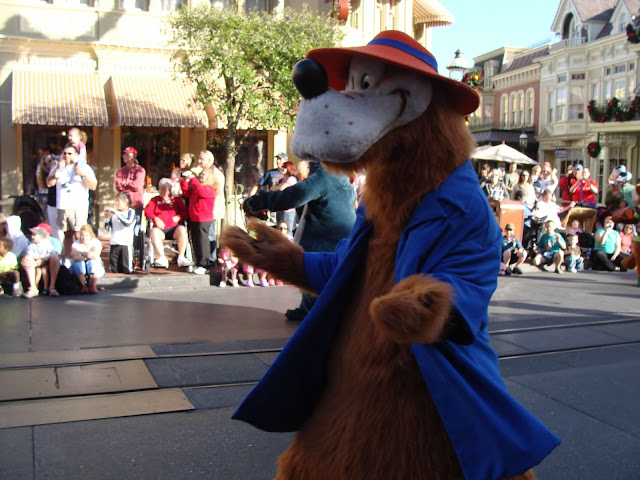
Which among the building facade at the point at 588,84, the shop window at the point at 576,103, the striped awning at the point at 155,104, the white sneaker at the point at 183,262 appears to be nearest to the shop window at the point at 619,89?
the building facade at the point at 588,84

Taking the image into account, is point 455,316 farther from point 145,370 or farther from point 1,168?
point 1,168

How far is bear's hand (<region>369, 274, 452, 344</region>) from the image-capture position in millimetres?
1646

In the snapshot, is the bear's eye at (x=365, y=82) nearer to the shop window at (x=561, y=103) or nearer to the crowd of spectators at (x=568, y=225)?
the crowd of spectators at (x=568, y=225)

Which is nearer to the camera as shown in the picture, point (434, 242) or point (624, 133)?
point (434, 242)

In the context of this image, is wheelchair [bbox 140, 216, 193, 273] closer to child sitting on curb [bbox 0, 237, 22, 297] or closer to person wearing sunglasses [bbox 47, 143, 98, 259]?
person wearing sunglasses [bbox 47, 143, 98, 259]

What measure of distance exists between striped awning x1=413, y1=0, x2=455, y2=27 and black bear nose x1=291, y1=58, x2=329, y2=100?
20289 millimetres

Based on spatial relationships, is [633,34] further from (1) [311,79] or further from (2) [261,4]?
(1) [311,79]

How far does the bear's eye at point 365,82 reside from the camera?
218 centimetres

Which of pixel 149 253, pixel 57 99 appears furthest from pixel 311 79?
pixel 57 99

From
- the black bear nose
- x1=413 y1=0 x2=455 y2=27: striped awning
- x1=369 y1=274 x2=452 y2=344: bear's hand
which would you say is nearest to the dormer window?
x1=413 y1=0 x2=455 y2=27: striped awning

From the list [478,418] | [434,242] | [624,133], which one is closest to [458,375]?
[478,418]

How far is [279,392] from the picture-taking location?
2.22 metres

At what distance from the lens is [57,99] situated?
539 inches

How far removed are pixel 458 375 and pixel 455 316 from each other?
0.63 ft
